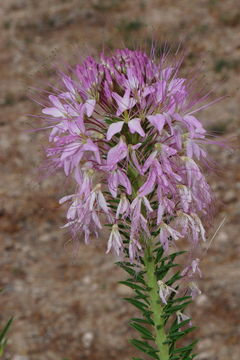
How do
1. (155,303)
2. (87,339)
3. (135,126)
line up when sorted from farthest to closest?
(87,339) < (155,303) < (135,126)

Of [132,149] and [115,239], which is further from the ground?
[132,149]

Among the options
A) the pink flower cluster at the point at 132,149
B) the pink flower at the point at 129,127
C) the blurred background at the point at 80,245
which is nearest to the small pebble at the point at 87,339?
the blurred background at the point at 80,245

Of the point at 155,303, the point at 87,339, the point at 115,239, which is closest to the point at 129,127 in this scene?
the point at 115,239

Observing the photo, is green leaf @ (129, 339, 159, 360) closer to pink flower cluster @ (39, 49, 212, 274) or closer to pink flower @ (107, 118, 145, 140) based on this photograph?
pink flower cluster @ (39, 49, 212, 274)

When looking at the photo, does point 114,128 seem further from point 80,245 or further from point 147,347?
point 80,245

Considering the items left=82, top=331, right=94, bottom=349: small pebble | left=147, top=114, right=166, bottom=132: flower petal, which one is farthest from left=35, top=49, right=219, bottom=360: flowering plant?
left=82, top=331, right=94, bottom=349: small pebble

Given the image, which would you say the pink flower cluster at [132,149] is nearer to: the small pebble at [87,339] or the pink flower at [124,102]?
the pink flower at [124,102]
